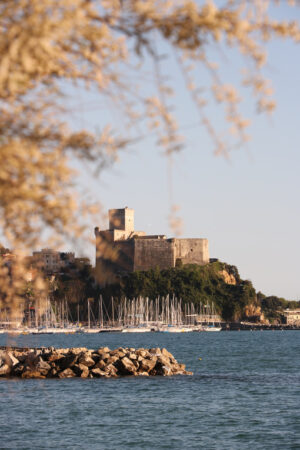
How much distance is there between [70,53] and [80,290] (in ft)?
540

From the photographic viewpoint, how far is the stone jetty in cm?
3947

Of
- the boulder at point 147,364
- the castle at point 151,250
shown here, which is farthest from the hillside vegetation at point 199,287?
the boulder at point 147,364

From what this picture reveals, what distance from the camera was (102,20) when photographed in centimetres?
374

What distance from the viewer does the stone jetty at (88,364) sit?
39.5 metres

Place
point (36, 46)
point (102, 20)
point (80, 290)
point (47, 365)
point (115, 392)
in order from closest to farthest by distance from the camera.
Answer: point (36, 46) → point (102, 20) → point (115, 392) → point (47, 365) → point (80, 290)

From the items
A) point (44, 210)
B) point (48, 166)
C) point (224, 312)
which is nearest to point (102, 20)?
point (48, 166)

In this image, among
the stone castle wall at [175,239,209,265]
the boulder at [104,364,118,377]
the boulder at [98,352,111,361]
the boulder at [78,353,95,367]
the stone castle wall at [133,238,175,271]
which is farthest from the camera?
the stone castle wall at [175,239,209,265]

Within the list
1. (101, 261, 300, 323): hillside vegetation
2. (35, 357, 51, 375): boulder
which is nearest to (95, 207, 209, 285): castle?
(101, 261, 300, 323): hillside vegetation

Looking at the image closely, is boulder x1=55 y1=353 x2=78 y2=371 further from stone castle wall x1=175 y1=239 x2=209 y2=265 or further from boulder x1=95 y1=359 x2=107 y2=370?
stone castle wall x1=175 y1=239 x2=209 y2=265

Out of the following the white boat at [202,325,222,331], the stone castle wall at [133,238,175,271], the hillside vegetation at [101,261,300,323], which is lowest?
the white boat at [202,325,222,331]

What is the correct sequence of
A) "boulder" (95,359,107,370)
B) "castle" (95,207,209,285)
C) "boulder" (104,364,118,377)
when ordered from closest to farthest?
"boulder" (104,364,118,377) → "boulder" (95,359,107,370) → "castle" (95,207,209,285)

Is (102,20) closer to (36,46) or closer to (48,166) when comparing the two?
(36,46)

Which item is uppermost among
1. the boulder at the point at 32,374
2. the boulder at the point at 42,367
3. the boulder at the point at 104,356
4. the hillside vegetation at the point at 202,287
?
the hillside vegetation at the point at 202,287

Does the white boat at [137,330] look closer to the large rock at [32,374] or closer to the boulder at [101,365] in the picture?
the boulder at [101,365]
